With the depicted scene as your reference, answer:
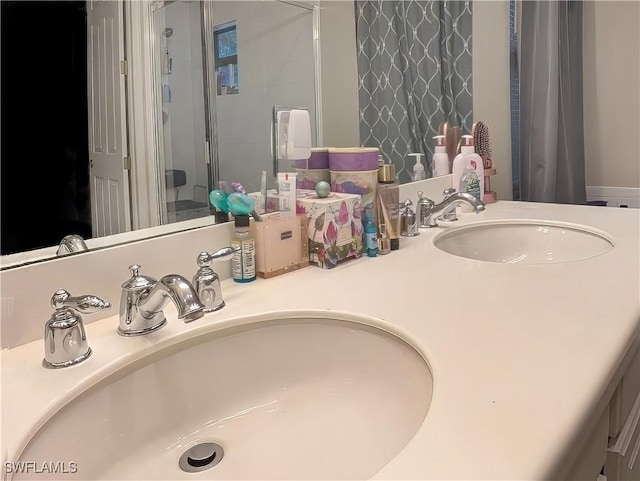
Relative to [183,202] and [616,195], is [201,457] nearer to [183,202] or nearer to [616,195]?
[183,202]

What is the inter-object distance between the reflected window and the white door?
0.81 ft

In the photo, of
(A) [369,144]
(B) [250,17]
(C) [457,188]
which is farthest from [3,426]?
(C) [457,188]

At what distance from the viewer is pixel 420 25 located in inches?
72.7

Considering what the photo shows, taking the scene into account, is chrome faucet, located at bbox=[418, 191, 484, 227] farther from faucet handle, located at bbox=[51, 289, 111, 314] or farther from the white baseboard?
faucet handle, located at bbox=[51, 289, 111, 314]

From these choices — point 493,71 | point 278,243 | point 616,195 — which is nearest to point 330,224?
point 278,243

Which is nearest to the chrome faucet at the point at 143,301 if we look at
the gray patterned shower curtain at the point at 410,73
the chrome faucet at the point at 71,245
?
the chrome faucet at the point at 71,245

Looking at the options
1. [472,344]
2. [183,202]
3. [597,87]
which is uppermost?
[597,87]

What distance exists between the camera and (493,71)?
6.47 ft

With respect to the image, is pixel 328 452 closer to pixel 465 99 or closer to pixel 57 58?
pixel 57 58

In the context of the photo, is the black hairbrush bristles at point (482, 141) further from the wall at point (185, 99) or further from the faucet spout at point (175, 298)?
Result: the faucet spout at point (175, 298)

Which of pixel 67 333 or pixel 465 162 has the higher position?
pixel 465 162

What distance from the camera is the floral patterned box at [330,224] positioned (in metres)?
1.09

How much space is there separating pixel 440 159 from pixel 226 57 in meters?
0.88

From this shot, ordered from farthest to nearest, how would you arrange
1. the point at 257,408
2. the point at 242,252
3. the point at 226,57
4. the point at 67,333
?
the point at 226,57 < the point at 242,252 < the point at 257,408 < the point at 67,333
